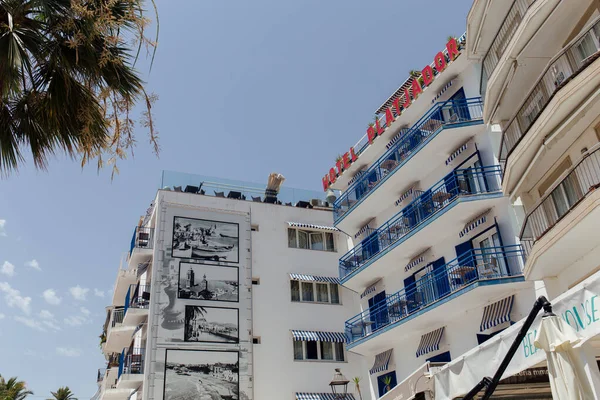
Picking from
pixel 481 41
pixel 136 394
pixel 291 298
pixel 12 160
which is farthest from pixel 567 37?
pixel 136 394

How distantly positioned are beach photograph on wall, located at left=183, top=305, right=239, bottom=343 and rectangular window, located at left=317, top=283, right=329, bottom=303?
5090 millimetres

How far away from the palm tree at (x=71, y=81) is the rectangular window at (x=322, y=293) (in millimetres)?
24095

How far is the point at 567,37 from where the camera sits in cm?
1465

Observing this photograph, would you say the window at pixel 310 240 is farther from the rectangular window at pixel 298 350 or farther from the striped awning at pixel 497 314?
the striped awning at pixel 497 314

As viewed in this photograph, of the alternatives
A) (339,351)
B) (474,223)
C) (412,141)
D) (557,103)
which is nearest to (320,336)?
(339,351)

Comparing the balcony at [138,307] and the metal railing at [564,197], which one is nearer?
the metal railing at [564,197]

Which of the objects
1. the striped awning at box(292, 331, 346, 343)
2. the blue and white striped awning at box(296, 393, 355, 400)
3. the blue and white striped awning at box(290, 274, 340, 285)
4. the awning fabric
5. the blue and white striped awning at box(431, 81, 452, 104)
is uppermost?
the blue and white striped awning at box(431, 81, 452, 104)

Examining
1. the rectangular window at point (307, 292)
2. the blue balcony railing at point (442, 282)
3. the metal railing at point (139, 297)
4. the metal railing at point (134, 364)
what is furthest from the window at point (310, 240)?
the metal railing at point (134, 364)

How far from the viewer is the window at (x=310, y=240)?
32594 mm

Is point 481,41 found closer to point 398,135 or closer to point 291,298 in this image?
point 398,135

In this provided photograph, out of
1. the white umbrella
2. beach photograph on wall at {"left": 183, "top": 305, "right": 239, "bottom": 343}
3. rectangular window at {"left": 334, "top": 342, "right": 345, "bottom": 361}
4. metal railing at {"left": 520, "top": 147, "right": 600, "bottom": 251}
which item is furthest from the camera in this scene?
rectangular window at {"left": 334, "top": 342, "right": 345, "bottom": 361}

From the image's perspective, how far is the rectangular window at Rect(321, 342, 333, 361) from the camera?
2994 centimetres

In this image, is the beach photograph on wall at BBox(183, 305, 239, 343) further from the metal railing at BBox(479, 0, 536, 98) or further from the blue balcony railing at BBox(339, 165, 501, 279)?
the metal railing at BBox(479, 0, 536, 98)

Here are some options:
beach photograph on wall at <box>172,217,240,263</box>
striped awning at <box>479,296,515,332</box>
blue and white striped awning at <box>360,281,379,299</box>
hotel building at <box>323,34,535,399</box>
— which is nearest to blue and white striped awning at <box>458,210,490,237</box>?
hotel building at <box>323,34,535,399</box>
